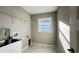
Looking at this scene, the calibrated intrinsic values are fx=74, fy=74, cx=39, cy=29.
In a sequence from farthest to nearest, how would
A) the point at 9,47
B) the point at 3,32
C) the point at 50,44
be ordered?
the point at 50,44, the point at 3,32, the point at 9,47

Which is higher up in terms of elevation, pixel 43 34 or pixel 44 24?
pixel 44 24

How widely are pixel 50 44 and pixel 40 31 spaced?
88cm

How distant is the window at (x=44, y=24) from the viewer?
4.02 meters

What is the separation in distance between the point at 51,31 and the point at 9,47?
106 inches

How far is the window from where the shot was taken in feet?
13.2

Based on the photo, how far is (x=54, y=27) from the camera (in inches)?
155

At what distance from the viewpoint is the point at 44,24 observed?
4.12 m
